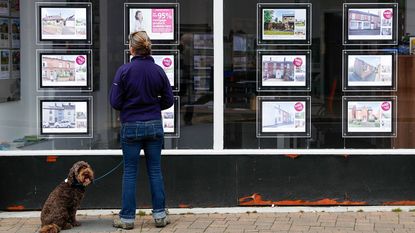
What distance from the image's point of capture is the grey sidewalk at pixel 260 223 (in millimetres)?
6648

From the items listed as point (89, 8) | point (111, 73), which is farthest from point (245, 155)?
point (89, 8)

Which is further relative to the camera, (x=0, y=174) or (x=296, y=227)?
(x=0, y=174)

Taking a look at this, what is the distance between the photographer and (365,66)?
294 inches

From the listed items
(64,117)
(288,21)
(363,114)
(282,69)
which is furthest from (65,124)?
(363,114)

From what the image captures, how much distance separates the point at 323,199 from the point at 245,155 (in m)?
0.90

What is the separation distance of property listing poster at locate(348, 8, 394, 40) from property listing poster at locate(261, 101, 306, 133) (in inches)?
36.8

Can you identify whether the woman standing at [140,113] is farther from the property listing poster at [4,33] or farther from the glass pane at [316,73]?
the property listing poster at [4,33]

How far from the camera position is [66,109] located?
7.48m

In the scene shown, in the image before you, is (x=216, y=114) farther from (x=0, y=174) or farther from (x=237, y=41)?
(x=0, y=174)

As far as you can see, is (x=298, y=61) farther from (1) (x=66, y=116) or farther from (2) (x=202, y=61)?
(1) (x=66, y=116)

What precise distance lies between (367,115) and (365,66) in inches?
19.4

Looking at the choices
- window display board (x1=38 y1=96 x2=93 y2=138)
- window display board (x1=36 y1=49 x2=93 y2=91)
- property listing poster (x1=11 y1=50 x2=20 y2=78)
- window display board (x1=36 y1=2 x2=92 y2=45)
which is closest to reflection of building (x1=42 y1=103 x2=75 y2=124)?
window display board (x1=38 y1=96 x2=93 y2=138)

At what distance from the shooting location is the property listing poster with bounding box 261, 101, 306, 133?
7.47 meters

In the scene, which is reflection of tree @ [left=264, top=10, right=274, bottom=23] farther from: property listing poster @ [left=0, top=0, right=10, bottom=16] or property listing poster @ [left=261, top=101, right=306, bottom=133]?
property listing poster @ [left=0, top=0, right=10, bottom=16]
